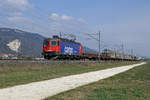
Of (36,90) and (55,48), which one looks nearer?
(36,90)

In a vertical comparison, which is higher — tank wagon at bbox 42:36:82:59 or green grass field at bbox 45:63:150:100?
tank wagon at bbox 42:36:82:59

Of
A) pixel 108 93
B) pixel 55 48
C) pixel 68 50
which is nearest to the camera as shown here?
pixel 108 93

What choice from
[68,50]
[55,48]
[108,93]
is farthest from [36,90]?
[68,50]

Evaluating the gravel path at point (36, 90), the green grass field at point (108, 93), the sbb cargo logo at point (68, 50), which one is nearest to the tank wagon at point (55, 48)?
the sbb cargo logo at point (68, 50)

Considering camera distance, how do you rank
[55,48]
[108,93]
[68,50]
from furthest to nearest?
[68,50] < [55,48] < [108,93]

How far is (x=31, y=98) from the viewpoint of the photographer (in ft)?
26.7

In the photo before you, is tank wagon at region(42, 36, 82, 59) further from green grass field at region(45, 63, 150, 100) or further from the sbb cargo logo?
green grass field at region(45, 63, 150, 100)

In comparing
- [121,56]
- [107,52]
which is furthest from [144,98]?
[121,56]

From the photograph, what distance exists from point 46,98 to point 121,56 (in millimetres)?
79849

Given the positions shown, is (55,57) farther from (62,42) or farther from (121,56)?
(121,56)

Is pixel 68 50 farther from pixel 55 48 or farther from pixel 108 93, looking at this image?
pixel 108 93

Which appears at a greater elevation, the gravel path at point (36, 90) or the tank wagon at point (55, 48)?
the tank wagon at point (55, 48)

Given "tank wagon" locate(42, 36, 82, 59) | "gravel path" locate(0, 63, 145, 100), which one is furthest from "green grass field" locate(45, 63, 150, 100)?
"tank wagon" locate(42, 36, 82, 59)

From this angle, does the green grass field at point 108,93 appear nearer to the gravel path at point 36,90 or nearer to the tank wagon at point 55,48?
the gravel path at point 36,90
